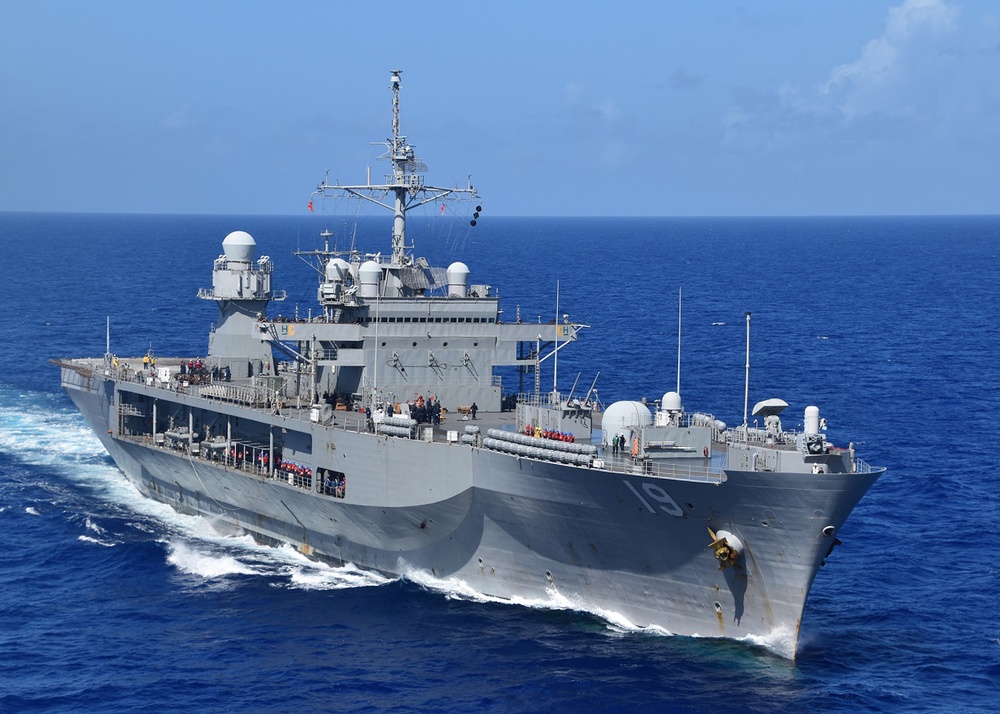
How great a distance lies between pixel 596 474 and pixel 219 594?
1200 cm

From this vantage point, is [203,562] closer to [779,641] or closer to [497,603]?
[497,603]

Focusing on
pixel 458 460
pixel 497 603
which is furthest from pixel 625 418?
pixel 497 603

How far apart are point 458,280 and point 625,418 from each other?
34.6 ft

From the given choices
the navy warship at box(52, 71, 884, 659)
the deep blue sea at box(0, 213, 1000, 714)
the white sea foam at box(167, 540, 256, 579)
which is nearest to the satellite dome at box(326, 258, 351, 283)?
the navy warship at box(52, 71, 884, 659)

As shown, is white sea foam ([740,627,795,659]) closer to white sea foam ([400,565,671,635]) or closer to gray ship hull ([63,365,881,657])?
gray ship hull ([63,365,881,657])

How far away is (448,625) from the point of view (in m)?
32.8

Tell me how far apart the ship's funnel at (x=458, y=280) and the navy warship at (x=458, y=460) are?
8cm

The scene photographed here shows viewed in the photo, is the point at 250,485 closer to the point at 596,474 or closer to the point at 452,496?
the point at 452,496

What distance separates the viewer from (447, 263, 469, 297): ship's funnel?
42000 mm

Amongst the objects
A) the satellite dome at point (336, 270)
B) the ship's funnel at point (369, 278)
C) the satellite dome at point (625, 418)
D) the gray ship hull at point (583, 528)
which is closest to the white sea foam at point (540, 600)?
the gray ship hull at point (583, 528)

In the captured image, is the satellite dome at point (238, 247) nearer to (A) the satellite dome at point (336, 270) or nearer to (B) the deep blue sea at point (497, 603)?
(A) the satellite dome at point (336, 270)

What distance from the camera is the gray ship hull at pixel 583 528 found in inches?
1171

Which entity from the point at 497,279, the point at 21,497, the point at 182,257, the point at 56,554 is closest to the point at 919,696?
the point at 56,554

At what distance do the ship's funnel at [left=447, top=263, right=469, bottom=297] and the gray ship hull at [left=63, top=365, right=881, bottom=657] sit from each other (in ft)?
24.4
